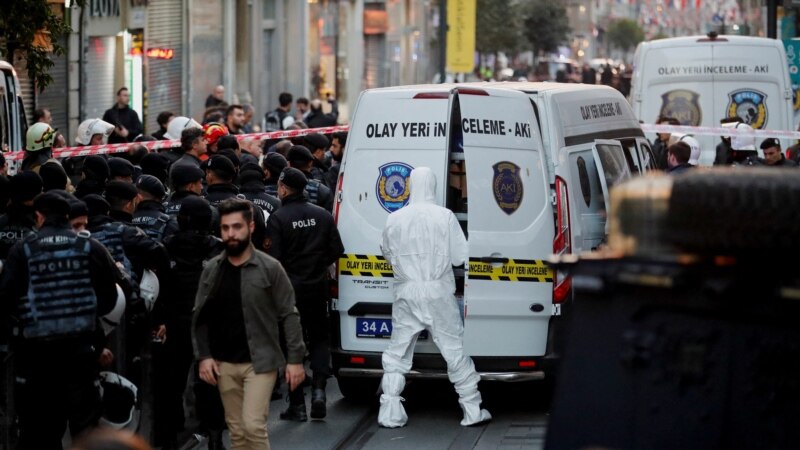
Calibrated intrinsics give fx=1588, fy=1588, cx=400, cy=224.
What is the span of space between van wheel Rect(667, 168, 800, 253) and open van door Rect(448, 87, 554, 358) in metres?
6.65

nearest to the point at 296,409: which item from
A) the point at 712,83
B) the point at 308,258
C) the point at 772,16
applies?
the point at 308,258

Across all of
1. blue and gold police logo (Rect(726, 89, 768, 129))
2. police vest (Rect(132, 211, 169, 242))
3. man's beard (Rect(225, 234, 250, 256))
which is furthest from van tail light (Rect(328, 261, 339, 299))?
blue and gold police logo (Rect(726, 89, 768, 129))

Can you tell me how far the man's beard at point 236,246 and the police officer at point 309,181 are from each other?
14.1 feet

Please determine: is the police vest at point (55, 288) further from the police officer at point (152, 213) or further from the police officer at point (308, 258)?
the police officer at point (308, 258)

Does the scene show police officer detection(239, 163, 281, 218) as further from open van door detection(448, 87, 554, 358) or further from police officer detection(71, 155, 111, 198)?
open van door detection(448, 87, 554, 358)

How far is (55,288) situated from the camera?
781 centimetres

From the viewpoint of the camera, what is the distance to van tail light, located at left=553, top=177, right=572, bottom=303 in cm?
1048

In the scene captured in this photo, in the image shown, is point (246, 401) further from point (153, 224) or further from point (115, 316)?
point (153, 224)

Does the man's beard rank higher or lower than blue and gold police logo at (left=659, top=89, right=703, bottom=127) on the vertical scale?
lower

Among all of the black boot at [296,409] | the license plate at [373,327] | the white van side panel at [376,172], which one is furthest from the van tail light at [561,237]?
the black boot at [296,409]

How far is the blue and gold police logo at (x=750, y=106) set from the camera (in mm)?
19266

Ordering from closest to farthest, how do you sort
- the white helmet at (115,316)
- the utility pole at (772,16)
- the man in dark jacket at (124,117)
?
1. the white helmet at (115,316)
2. the man in dark jacket at (124,117)
3. the utility pole at (772,16)

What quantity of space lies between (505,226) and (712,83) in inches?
386

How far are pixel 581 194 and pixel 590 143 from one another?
572 millimetres
